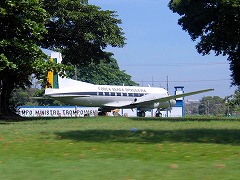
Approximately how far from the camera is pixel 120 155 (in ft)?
35.9

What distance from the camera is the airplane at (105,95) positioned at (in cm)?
4334

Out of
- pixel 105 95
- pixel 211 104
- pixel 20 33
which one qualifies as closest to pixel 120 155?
pixel 20 33

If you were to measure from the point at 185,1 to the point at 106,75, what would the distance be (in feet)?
232

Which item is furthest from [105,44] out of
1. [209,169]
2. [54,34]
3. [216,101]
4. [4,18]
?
[216,101]

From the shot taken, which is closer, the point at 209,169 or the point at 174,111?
the point at 209,169

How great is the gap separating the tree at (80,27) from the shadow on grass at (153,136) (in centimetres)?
1946

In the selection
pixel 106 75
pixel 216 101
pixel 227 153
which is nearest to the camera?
pixel 227 153

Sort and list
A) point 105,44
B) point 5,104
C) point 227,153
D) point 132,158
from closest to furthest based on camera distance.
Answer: point 132,158 < point 227,153 < point 5,104 < point 105,44

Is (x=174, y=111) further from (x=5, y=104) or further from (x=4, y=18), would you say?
(x=4, y=18)

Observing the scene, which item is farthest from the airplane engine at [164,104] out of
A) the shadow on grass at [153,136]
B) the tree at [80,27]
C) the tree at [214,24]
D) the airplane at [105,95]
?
the shadow on grass at [153,136]

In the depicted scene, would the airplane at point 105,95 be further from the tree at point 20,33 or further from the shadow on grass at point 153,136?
the shadow on grass at point 153,136

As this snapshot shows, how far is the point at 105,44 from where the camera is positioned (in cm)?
3844

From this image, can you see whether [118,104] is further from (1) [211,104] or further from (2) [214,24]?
(1) [211,104]

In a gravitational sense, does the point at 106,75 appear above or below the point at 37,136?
above
